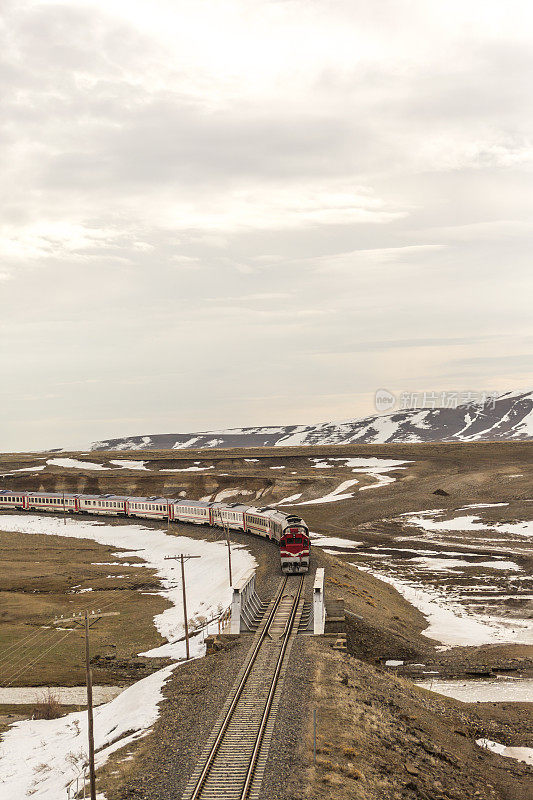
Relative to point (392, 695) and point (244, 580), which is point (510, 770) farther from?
point (244, 580)

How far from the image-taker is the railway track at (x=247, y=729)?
20.8 meters

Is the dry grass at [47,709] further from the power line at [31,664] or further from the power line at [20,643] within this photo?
the power line at [20,643]

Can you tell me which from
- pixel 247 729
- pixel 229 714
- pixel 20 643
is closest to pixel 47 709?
pixel 229 714

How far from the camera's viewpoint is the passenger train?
54.7 meters

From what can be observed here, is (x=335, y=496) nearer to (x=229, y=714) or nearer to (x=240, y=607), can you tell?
(x=240, y=607)

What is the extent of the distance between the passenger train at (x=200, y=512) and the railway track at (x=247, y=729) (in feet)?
53.0

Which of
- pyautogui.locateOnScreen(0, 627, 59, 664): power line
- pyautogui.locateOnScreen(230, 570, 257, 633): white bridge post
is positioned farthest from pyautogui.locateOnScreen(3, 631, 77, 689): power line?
pyautogui.locateOnScreen(230, 570, 257, 633): white bridge post

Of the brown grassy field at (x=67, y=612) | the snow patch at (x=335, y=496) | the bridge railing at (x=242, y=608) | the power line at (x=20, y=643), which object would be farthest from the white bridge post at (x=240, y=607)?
the snow patch at (x=335, y=496)

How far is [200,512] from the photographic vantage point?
314 ft

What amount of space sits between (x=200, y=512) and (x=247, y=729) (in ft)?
235

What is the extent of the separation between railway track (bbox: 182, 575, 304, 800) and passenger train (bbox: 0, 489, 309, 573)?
16169 mm

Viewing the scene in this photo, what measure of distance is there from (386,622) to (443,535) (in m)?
44.7

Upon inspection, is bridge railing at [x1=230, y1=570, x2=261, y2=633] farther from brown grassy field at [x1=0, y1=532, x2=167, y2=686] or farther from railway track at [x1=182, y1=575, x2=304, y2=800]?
brown grassy field at [x1=0, y1=532, x2=167, y2=686]

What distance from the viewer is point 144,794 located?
20672 millimetres
